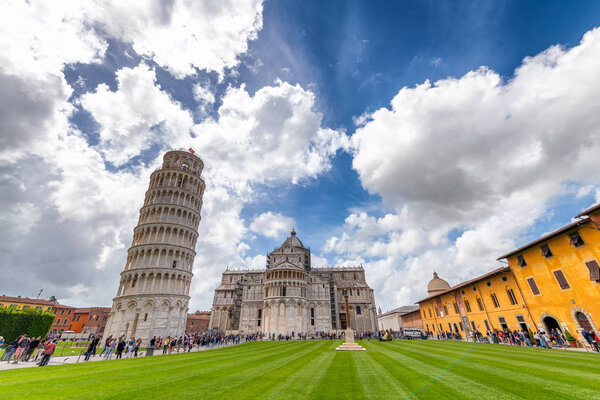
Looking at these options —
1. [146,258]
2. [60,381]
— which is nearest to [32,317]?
[146,258]

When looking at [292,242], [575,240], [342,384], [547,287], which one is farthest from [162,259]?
[575,240]

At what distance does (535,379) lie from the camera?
28.9 feet

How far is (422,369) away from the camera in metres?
11.5

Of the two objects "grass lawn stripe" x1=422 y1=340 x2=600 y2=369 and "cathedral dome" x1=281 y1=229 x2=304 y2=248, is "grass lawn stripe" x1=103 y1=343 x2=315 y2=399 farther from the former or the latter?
"cathedral dome" x1=281 y1=229 x2=304 y2=248

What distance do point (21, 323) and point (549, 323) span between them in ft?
202

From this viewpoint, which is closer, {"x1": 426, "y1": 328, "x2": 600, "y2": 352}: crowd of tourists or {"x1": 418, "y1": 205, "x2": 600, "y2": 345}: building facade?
{"x1": 426, "y1": 328, "x2": 600, "y2": 352}: crowd of tourists

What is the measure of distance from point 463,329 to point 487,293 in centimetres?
842

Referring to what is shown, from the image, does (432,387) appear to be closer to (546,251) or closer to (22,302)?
(546,251)

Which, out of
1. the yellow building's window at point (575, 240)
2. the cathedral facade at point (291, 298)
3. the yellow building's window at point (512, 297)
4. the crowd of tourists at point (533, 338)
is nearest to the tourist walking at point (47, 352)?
Answer: the crowd of tourists at point (533, 338)

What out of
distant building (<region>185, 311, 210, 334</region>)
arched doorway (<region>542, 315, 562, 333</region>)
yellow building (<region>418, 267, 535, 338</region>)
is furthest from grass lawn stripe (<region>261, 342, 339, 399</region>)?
distant building (<region>185, 311, 210, 334</region>)

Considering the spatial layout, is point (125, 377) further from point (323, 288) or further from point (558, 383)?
point (323, 288)

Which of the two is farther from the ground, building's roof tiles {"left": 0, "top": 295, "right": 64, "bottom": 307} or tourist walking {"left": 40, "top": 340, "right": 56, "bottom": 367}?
building's roof tiles {"left": 0, "top": 295, "right": 64, "bottom": 307}

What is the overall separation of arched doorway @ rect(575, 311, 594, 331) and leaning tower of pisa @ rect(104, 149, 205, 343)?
1787 inches

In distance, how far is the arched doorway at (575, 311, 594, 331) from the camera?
19.5m
